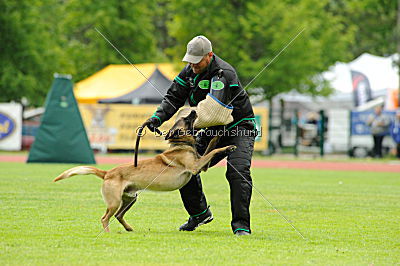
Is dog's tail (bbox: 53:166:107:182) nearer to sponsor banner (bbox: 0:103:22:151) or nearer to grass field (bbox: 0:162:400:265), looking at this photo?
grass field (bbox: 0:162:400:265)

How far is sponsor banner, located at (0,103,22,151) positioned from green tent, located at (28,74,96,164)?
33.4 ft

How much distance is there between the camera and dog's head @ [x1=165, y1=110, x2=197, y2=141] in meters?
7.54

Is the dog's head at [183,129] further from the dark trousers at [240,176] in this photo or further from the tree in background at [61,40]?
the tree in background at [61,40]

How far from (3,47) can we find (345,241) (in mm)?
28147

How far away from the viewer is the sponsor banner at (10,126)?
28422mm

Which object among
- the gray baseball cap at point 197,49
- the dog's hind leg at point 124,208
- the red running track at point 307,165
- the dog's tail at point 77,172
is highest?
the gray baseball cap at point 197,49

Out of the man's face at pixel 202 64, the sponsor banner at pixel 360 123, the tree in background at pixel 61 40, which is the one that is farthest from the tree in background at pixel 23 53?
the man's face at pixel 202 64

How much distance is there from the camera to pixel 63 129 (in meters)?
18.2

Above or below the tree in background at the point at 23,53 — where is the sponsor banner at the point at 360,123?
below

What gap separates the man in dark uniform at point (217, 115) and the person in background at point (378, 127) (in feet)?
70.5

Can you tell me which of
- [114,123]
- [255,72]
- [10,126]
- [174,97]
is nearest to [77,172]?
[174,97]

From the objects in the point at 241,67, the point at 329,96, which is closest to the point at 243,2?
the point at 241,67

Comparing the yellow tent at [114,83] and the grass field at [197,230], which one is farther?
the yellow tent at [114,83]

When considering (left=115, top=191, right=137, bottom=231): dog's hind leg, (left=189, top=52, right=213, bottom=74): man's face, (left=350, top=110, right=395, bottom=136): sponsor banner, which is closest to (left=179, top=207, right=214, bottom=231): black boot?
(left=115, top=191, right=137, bottom=231): dog's hind leg
